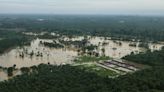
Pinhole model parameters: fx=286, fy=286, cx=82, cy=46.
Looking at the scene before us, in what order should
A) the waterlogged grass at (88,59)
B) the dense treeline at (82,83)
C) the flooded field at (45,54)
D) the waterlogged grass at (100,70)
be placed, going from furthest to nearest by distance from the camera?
the waterlogged grass at (88,59) → the flooded field at (45,54) → the waterlogged grass at (100,70) → the dense treeline at (82,83)

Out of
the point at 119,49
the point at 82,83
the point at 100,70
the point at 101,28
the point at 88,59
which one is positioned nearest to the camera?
the point at 82,83

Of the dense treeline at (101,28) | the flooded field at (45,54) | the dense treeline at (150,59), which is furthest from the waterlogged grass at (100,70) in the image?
the dense treeline at (101,28)

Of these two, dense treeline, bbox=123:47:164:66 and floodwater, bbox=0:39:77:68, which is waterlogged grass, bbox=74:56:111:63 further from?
dense treeline, bbox=123:47:164:66

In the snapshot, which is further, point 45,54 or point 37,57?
point 45,54

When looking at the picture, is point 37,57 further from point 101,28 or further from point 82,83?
point 101,28

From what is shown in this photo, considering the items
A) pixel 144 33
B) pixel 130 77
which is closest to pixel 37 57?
pixel 130 77

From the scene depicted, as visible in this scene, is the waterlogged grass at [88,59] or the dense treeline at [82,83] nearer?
the dense treeline at [82,83]

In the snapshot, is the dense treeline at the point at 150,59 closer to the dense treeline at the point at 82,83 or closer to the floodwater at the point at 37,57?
the dense treeline at the point at 82,83

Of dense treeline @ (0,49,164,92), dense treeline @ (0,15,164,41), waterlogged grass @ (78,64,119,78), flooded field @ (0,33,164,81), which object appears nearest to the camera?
dense treeline @ (0,49,164,92)

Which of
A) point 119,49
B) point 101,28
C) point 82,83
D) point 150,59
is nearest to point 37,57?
point 119,49

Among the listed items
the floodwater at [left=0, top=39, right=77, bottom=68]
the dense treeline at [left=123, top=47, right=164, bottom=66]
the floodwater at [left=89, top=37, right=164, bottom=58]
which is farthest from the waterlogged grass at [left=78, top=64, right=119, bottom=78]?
the floodwater at [left=89, top=37, right=164, bottom=58]

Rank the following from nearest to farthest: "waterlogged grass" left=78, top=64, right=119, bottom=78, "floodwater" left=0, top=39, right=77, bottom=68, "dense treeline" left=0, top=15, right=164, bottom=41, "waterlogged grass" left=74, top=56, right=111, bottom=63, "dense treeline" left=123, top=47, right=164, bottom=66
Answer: "waterlogged grass" left=78, top=64, right=119, bottom=78, "dense treeline" left=123, top=47, right=164, bottom=66, "floodwater" left=0, top=39, right=77, bottom=68, "waterlogged grass" left=74, top=56, right=111, bottom=63, "dense treeline" left=0, top=15, right=164, bottom=41
